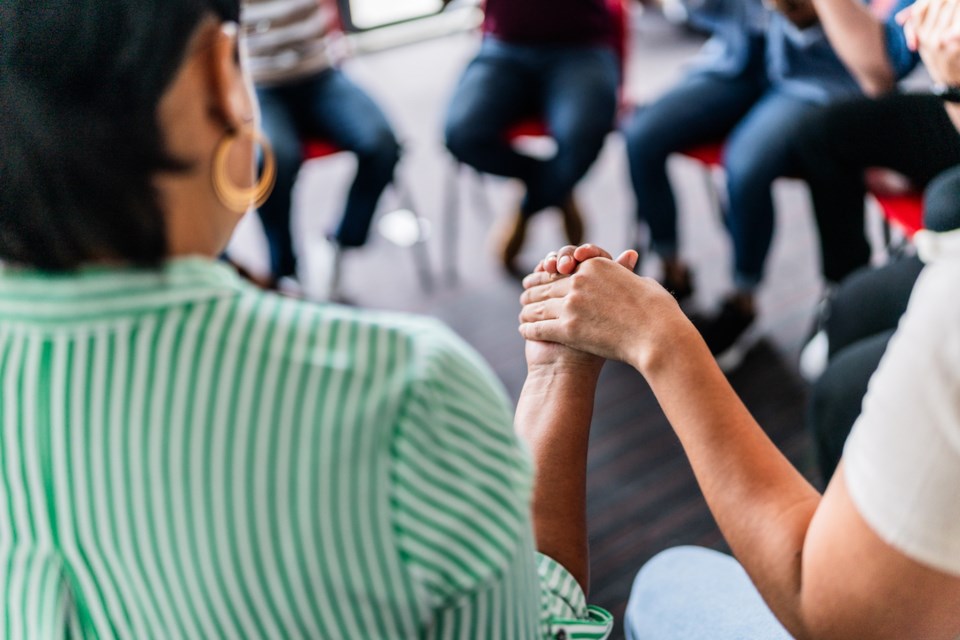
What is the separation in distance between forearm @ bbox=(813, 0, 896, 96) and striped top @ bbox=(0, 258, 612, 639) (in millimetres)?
1470

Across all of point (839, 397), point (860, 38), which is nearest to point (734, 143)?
point (860, 38)

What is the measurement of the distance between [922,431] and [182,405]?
49cm

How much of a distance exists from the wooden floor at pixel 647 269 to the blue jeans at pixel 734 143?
0.81 ft

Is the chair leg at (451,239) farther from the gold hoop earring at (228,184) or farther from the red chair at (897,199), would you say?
the gold hoop earring at (228,184)

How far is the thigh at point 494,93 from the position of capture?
220 cm

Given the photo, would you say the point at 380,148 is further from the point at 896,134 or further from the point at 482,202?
the point at 896,134

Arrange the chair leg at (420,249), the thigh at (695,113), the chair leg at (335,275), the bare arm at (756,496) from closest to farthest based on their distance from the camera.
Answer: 1. the bare arm at (756,496)
2. the thigh at (695,113)
3. the chair leg at (335,275)
4. the chair leg at (420,249)

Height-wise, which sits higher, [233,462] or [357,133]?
[233,462]

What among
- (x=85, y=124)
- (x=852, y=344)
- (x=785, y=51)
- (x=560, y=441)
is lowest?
(x=852, y=344)

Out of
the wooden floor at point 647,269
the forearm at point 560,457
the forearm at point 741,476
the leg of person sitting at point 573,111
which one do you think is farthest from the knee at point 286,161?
the forearm at point 741,476

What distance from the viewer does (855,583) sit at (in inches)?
26.9

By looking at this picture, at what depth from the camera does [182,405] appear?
525mm

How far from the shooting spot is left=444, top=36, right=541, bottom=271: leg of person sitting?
Answer: 2.20m

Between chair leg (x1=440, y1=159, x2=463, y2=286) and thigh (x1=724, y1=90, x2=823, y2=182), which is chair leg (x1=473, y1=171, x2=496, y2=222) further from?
thigh (x1=724, y1=90, x2=823, y2=182)
